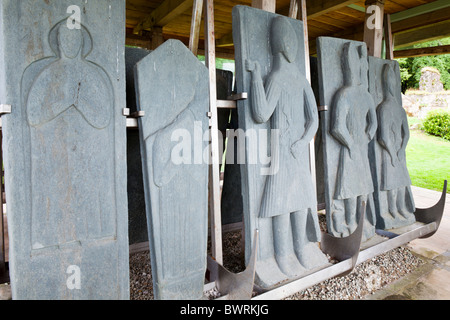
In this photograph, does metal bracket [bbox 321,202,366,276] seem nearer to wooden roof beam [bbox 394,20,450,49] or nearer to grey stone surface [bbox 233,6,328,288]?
grey stone surface [bbox 233,6,328,288]

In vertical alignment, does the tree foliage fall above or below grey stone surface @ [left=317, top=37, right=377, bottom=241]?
above

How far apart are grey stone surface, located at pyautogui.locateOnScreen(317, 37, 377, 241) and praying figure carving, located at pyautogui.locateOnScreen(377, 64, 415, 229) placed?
34 centimetres

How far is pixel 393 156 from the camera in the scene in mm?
2955

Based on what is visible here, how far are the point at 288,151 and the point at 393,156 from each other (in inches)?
58.3

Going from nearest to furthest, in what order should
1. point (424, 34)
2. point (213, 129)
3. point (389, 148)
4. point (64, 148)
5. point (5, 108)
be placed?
1. point (5, 108)
2. point (64, 148)
3. point (213, 129)
4. point (389, 148)
5. point (424, 34)

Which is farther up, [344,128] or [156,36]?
[156,36]

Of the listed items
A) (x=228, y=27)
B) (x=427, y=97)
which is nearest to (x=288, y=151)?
(x=228, y=27)

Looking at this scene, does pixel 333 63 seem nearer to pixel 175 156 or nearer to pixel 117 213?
pixel 175 156

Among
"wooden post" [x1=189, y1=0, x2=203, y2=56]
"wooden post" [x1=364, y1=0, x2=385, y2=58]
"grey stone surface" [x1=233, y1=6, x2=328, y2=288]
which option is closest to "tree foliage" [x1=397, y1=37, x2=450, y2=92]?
"wooden post" [x1=364, y1=0, x2=385, y2=58]

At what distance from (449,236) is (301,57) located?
104 inches

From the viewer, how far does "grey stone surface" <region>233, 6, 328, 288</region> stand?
1.96 m

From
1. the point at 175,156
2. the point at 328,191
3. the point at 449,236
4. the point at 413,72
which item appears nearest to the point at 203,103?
the point at 175,156

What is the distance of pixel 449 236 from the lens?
3275 millimetres

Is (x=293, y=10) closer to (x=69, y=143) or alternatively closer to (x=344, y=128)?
(x=344, y=128)
